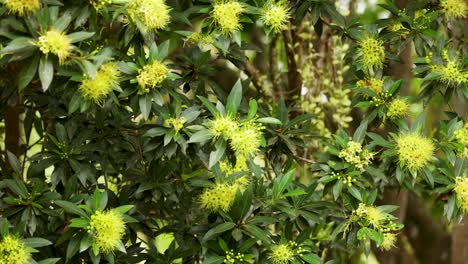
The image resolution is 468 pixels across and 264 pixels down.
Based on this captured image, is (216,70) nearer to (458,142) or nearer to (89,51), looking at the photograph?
(89,51)

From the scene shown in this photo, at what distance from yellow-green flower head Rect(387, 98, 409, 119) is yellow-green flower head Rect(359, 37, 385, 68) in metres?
0.15

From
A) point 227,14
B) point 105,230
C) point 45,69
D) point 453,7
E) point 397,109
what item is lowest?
point 105,230

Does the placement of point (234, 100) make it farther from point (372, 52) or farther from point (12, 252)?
point (12, 252)

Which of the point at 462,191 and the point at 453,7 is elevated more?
the point at 453,7

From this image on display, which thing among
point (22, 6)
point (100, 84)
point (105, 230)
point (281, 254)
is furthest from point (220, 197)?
point (22, 6)

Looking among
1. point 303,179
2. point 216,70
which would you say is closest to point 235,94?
point 216,70

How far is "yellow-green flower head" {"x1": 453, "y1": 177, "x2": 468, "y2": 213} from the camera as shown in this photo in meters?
2.32

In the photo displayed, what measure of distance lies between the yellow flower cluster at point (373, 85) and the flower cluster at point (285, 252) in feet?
1.85

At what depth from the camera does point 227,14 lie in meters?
2.15

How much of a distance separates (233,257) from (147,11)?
78cm

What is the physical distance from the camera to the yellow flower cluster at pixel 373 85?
2.40m

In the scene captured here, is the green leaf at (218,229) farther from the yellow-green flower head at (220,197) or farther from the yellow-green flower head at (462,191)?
the yellow-green flower head at (462,191)

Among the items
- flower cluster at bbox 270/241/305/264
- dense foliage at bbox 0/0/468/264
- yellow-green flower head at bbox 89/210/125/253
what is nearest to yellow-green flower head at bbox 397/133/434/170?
dense foliage at bbox 0/0/468/264

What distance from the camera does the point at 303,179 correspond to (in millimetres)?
3295
